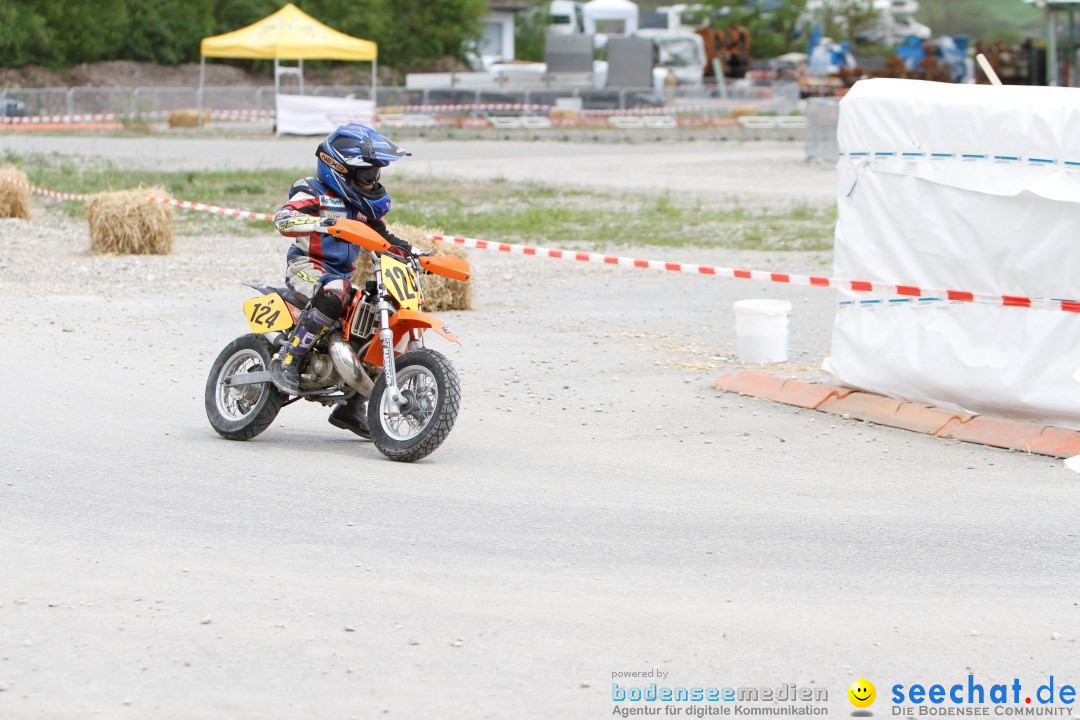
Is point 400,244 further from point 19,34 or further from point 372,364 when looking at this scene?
point 19,34

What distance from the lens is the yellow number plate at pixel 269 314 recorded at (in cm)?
862

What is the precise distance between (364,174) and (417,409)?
137 cm

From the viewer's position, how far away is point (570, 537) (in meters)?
6.77

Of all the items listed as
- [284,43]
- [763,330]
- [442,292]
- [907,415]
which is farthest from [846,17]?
[907,415]

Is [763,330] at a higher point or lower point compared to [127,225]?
lower

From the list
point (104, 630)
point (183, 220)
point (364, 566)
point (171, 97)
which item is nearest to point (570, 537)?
point (364, 566)

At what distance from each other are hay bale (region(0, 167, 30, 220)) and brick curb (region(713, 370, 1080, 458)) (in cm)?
1378

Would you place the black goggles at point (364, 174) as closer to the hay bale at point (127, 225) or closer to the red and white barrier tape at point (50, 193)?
the hay bale at point (127, 225)

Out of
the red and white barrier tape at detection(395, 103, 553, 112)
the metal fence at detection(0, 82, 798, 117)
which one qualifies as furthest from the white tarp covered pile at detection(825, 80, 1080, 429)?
the red and white barrier tape at detection(395, 103, 553, 112)

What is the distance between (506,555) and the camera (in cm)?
646

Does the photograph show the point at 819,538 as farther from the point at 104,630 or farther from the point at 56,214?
the point at 56,214

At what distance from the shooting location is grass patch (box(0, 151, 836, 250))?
2052cm

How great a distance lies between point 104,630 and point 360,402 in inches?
137

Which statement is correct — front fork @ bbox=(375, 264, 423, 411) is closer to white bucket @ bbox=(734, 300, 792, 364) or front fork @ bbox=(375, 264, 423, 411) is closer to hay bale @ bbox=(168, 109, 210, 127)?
white bucket @ bbox=(734, 300, 792, 364)
